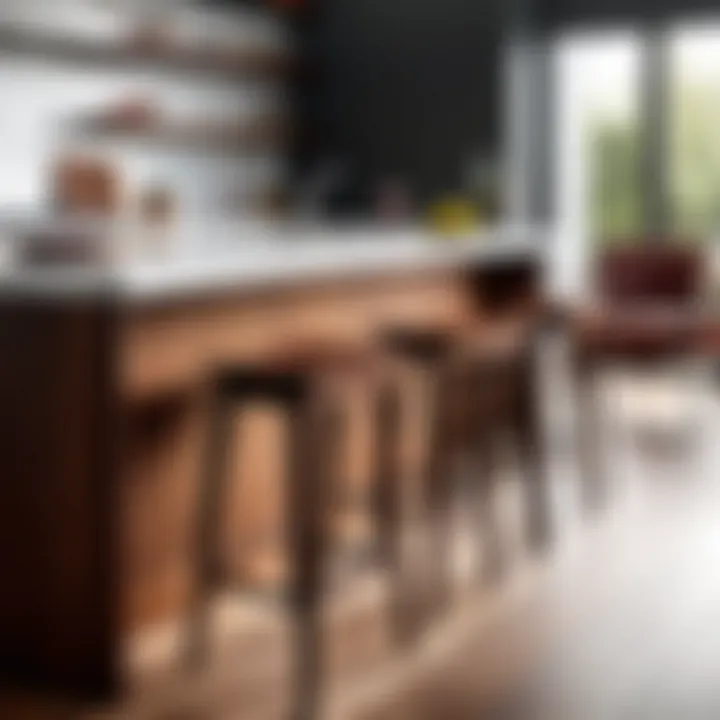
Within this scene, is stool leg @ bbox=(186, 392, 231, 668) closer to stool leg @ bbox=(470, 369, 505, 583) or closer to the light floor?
the light floor

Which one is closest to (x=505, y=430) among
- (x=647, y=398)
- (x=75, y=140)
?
(x=647, y=398)

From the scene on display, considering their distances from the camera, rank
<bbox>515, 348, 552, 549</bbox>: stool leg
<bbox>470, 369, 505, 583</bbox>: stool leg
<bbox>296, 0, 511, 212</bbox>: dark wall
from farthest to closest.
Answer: <bbox>296, 0, 511, 212</bbox>: dark wall, <bbox>515, 348, 552, 549</bbox>: stool leg, <bbox>470, 369, 505, 583</bbox>: stool leg

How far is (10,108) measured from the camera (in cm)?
596

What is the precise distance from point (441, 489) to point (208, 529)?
1521mm

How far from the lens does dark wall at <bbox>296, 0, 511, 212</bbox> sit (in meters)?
7.64

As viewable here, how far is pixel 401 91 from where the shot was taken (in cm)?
785

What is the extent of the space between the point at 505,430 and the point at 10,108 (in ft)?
8.39

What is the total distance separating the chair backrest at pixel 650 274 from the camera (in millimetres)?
6266

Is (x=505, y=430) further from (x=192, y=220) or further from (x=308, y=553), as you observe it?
(x=308, y=553)

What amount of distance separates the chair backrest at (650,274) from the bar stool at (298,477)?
2.80m

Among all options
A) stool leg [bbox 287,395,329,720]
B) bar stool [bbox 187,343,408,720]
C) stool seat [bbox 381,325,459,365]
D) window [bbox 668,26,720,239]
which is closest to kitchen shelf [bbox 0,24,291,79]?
window [bbox 668,26,720,239]

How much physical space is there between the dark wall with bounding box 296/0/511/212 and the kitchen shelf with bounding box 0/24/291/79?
360 mm

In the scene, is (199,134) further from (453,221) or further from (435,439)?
(435,439)

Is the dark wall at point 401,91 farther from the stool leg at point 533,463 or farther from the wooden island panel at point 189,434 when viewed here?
the wooden island panel at point 189,434
